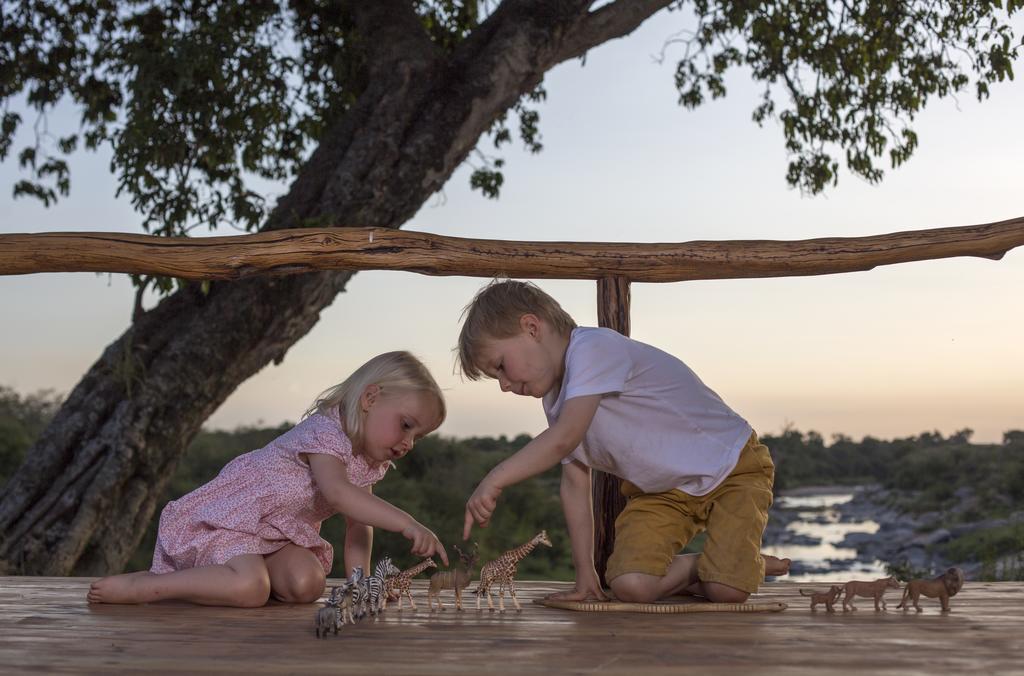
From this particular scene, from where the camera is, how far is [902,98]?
8.48m

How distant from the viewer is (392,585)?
260 centimetres

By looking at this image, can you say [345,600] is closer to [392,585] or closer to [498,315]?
[392,585]

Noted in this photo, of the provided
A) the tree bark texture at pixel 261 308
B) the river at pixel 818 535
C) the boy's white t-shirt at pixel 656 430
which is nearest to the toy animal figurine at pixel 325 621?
the boy's white t-shirt at pixel 656 430

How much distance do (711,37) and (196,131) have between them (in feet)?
15.3

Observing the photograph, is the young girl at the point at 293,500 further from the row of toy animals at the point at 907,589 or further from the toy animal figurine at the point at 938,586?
the toy animal figurine at the point at 938,586

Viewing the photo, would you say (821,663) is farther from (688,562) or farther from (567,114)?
(567,114)

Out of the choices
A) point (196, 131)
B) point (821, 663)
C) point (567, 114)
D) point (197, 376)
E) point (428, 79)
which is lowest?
point (821, 663)

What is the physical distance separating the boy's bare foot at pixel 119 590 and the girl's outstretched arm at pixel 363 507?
→ 501 mm

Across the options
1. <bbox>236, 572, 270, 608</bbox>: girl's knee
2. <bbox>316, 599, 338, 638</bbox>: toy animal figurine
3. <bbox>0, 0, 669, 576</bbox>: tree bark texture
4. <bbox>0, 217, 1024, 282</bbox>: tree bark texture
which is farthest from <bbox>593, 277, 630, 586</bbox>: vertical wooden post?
<bbox>0, 0, 669, 576</bbox>: tree bark texture

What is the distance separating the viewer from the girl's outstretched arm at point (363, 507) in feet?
8.19

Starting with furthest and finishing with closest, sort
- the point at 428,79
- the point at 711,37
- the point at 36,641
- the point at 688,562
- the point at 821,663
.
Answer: the point at 711,37 → the point at 428,79 → the point at 688,562 → the point at 36,641 → the point at 821,663

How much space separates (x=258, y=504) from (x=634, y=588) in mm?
1040

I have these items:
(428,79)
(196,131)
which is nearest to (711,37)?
(428,79)

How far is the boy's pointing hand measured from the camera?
2.42 metres
